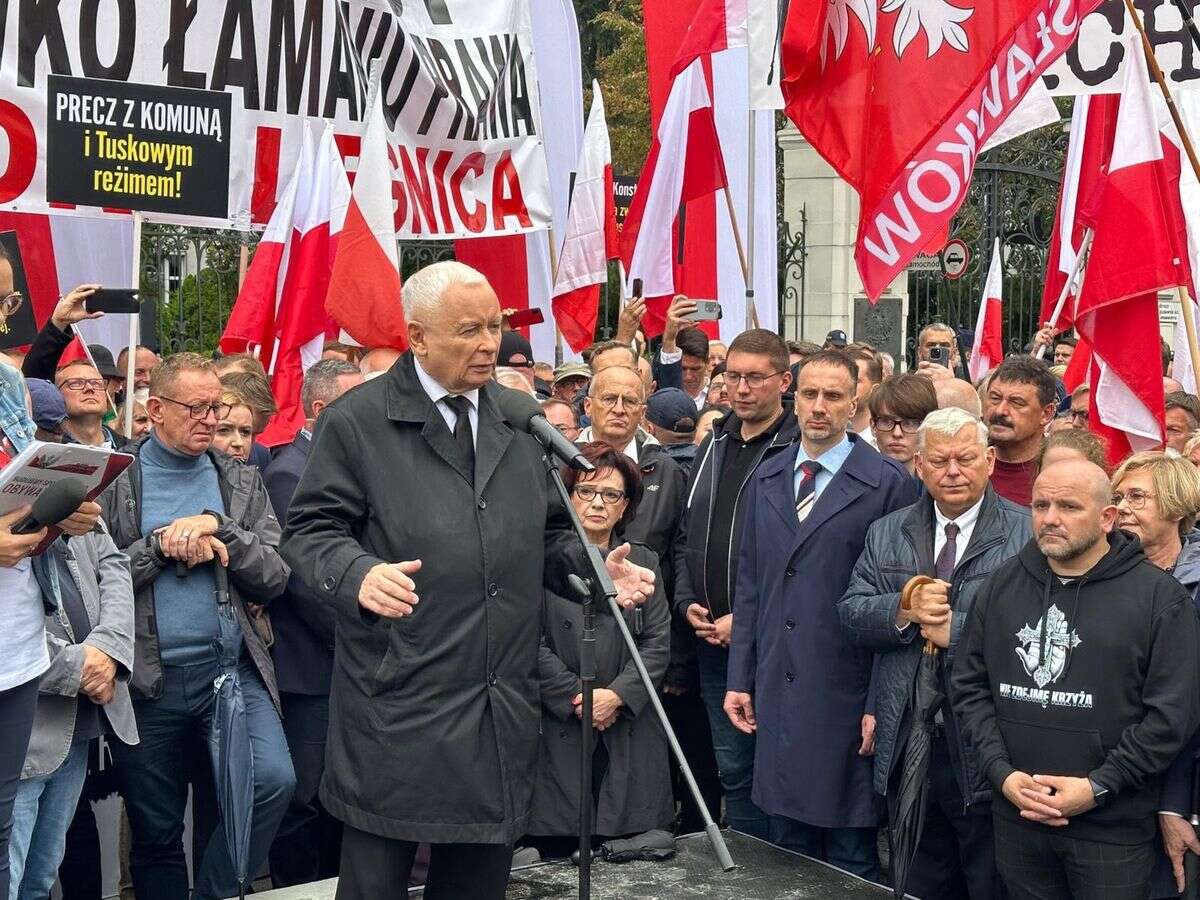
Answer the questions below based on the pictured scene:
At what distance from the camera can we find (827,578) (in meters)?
5.61

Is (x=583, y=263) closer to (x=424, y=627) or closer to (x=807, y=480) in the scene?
(x=807, y=480)

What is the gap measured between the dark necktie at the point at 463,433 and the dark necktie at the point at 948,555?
2.03 m

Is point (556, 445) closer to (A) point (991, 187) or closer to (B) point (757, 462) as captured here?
(B) point (757, 462)

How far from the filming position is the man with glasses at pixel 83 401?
6.20m

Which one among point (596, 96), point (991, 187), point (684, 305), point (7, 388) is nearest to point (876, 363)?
point (684, 305)

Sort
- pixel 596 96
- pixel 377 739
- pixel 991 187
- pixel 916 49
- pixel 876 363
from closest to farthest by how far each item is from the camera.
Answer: pixel 377 739
pixel 916 49
pixel 876 363
pixel 596 96
pixel 991 187

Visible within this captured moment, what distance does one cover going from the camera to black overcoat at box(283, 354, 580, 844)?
373cm

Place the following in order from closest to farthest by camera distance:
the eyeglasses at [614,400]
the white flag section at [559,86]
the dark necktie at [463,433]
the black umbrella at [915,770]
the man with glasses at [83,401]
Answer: the dark necktie at [463,433]
the black umbrella at [915,770]
the man with glasses at [83,401]
the eyeglasses at [614,400]
the white flag section at [559,86]

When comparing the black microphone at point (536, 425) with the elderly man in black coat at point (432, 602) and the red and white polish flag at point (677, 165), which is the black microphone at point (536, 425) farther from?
the red and white polish flag at point (677, 165)

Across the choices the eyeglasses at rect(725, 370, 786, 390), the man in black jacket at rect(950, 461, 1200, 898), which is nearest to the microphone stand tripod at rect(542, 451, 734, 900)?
the man in black jacket at rect(950, 461, 1200, 898)

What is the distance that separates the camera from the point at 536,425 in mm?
3877

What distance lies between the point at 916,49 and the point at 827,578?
123 inches

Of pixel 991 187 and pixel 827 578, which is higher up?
pixel 991 187

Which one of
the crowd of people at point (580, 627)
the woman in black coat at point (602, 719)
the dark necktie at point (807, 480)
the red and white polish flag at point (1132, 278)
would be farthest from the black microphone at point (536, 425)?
the red and white polish flag at point (1132, 278)
